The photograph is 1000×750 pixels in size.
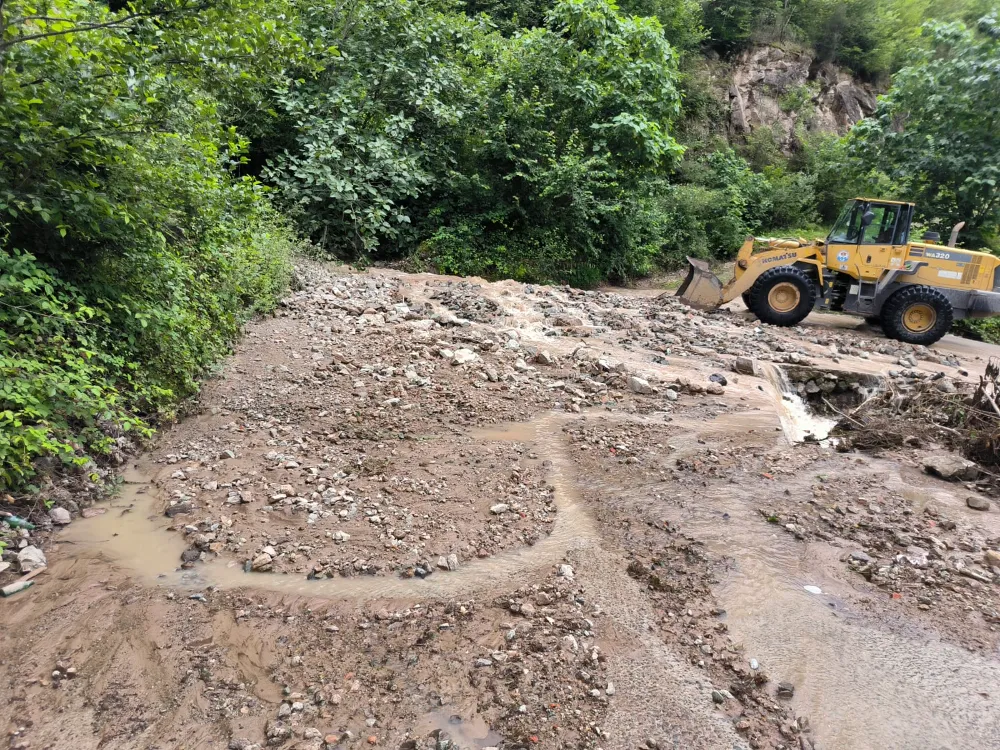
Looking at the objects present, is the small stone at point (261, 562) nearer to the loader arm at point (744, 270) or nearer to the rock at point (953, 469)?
the rock at point (953, 469)

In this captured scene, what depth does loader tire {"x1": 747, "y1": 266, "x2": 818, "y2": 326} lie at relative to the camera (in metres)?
10.6

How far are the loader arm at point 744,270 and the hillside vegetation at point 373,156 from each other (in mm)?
3514

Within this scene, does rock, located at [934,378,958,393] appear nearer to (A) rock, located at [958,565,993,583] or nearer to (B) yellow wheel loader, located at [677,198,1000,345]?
(B) yellow wheel loader, located at [677,198,1000,345]

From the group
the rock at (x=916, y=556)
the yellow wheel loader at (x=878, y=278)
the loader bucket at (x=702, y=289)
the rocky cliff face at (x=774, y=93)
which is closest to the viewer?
the rock at (x=916, y=556)

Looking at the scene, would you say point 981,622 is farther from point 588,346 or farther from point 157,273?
point 157,273

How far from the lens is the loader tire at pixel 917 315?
10367 millimetres

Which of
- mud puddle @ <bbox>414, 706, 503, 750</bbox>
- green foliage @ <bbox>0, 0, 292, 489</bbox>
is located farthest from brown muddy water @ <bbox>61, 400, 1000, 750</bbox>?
green foliage @ <bbox>0, 0, 292, 489</bbox>

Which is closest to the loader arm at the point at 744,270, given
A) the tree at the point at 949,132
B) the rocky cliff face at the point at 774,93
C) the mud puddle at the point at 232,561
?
the tree at the point at 949,132

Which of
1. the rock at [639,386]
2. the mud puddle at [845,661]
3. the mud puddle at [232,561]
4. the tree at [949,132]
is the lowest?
the mud puddle at [232,561]

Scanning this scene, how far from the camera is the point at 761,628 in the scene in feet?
11.8

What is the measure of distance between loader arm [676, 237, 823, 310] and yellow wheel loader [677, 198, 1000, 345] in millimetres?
18

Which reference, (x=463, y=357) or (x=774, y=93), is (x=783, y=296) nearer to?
(x=463, y=357)

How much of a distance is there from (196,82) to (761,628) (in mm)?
6500

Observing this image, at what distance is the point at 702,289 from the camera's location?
11.5 metres
